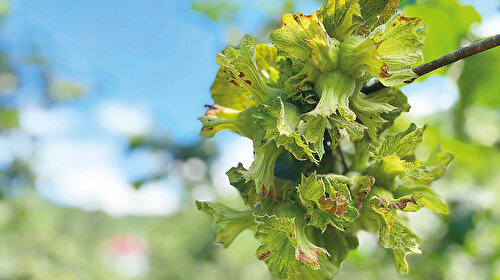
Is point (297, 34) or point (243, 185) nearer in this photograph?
point (297, 34)

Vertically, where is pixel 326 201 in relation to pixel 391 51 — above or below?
below

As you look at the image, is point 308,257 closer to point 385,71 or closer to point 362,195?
point 362,195

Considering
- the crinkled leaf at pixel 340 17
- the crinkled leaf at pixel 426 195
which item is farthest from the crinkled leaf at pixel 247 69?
the crinkled leaf at pixel 426 195

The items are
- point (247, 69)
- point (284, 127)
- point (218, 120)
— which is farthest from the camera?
point (218, 120)

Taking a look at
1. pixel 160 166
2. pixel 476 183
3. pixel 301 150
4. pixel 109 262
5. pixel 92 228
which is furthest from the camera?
pixel 92 228

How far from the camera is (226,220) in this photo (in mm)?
1237

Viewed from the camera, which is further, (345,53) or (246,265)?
(246,265)

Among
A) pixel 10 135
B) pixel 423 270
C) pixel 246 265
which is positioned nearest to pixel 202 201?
pixel 423 270

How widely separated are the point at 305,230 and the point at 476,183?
10.4ft

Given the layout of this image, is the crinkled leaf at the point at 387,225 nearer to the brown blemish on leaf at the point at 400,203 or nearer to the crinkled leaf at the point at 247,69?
the brown blemish on leaf at the point at 400,203

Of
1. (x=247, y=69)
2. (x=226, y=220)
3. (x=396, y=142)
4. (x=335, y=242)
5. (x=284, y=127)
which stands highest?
(x=247, y=69)

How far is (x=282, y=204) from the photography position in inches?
44.3

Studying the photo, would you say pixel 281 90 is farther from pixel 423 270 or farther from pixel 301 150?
pixel 423 270

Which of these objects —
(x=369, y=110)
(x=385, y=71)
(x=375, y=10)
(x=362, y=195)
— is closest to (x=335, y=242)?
(x=362, y=195)
